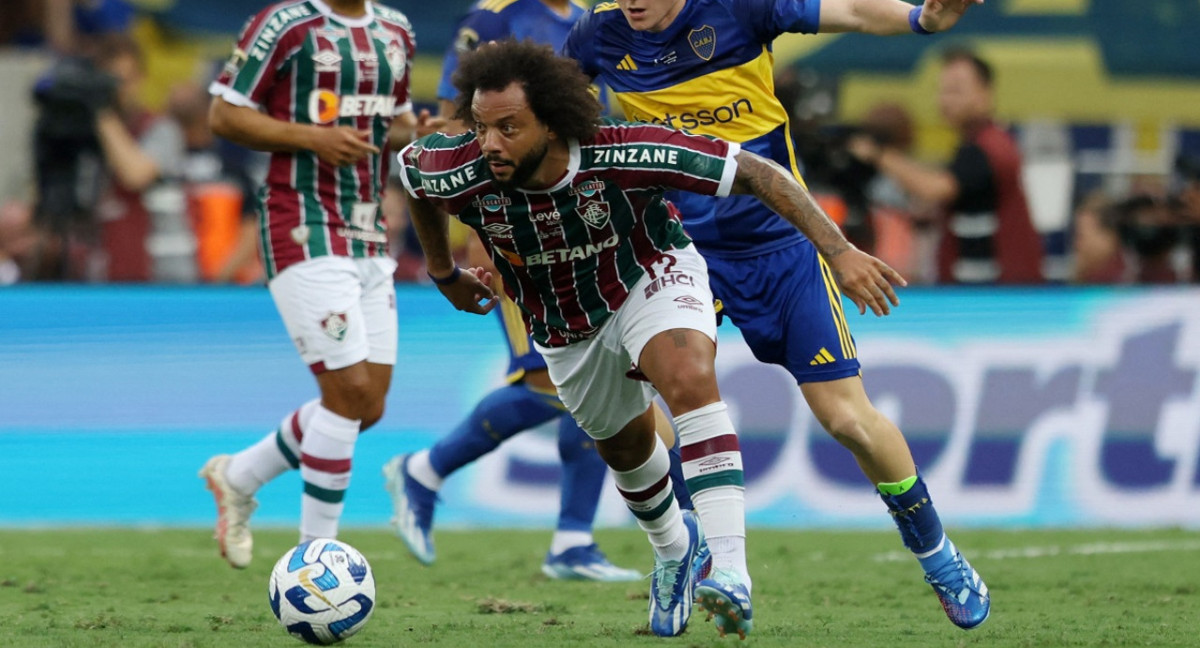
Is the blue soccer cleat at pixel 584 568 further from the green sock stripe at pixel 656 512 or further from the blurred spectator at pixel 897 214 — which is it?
the blurred spectator at pixel 897 214

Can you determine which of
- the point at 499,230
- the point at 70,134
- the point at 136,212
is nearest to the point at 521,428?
the point at 499,230

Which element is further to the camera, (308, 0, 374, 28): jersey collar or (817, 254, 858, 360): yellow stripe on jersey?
(308, 0, 374, 28): jersey collar

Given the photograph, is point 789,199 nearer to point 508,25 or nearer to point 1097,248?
point 508,25

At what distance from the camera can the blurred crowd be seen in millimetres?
10930

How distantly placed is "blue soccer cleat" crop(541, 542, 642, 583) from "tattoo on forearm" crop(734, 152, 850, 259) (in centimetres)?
295

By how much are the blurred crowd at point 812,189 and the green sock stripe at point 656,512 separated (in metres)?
4.88

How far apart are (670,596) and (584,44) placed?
214 centimetres

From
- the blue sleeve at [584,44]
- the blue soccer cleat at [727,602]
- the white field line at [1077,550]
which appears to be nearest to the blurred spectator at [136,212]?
the white field line at [1077,550]

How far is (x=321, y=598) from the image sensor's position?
551 centimetres

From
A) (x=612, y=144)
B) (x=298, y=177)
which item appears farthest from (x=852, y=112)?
(x=612, y=144)

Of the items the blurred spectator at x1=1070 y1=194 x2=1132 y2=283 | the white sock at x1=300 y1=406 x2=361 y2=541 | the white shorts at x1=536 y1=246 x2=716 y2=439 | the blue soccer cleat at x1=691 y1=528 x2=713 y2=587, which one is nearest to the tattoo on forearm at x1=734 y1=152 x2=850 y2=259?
the white shorts at x1=536 y1=246 x2=716 y2=439

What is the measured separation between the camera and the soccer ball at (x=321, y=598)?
216 inches

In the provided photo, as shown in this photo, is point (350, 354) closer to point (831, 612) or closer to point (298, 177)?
point (298, 177)

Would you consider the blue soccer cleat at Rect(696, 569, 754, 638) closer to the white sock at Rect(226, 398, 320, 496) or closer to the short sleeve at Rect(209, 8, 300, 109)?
the white sock at Rect(226, 398, 320, 496)
